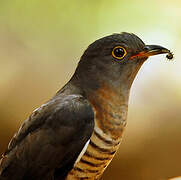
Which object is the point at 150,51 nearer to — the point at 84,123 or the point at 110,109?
the point at 110,109

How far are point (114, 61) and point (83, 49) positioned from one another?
2.58 metres

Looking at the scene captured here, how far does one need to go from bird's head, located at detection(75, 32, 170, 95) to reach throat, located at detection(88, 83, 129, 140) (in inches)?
1.8

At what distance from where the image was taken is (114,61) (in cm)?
224

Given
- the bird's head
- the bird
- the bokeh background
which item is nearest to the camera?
the bird

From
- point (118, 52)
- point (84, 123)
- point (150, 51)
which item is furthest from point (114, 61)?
point (84, 123)

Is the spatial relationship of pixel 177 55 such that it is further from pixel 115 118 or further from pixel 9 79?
pixel 115 118

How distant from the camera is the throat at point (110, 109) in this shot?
2100mm

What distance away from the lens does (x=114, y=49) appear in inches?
88.0

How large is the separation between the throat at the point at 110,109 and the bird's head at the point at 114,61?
0.05 meters

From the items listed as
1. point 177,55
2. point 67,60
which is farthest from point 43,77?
point 177,55

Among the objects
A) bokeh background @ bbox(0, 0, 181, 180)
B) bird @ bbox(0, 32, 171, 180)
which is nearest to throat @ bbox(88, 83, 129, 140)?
bird @ bbox(0, 32, 171, 180)

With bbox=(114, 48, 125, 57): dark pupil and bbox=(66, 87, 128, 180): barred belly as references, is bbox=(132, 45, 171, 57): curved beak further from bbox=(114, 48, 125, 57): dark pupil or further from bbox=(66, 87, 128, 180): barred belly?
bbox=(66, 87, 128, 180): barred belly

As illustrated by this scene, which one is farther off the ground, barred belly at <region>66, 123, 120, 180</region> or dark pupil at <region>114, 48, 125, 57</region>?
dark pupil at <region>114, 48, 125, 57</region>

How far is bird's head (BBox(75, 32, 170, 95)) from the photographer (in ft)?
7.32
